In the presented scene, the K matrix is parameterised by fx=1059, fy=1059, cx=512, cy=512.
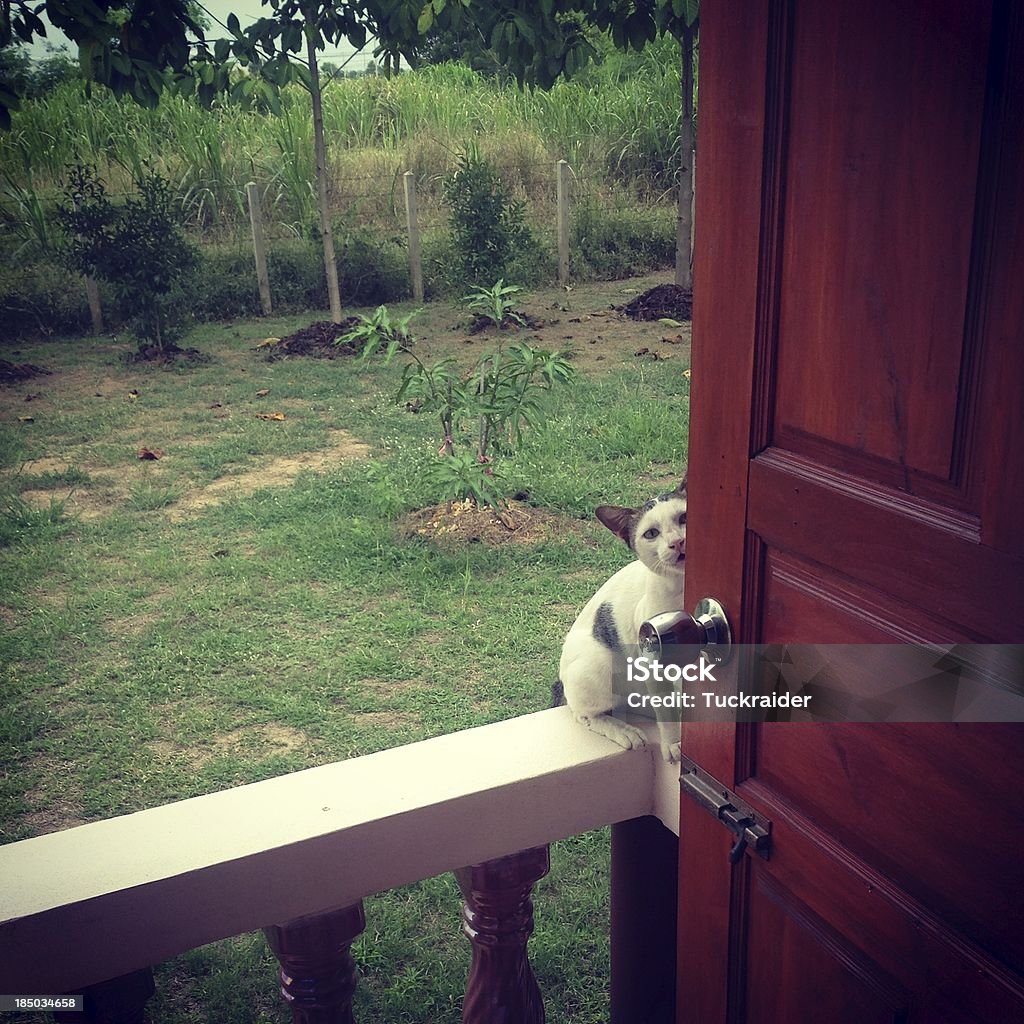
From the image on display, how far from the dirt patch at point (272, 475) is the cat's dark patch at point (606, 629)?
371cm

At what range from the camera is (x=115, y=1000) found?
1.21 meters

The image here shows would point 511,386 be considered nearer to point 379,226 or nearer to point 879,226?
point 879,226

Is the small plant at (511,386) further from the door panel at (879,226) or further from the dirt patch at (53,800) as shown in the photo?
the door panel at (879,226)

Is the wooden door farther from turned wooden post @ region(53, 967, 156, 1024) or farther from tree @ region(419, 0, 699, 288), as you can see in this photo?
tree @ region(419, 0, 699, 288)

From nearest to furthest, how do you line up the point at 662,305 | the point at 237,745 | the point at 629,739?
the point at 629,739 < the point at 237,745 < the point at 662,305

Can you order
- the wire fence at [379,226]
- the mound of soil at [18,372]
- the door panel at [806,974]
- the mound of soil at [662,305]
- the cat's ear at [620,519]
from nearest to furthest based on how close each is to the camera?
the door panel at [806,974]
the cat's ear at [620,519]
the mound of soil at [18,372]
the mound of soil at [662,305]
the wire fence at [379,226]

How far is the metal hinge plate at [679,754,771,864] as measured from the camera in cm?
124

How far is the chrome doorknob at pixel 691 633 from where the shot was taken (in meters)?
1.24

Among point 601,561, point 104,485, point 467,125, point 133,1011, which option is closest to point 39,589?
point 104,485

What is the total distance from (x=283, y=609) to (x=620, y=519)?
7.98 ft

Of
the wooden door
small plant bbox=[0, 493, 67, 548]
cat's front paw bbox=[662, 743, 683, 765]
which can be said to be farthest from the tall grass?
the wooden door

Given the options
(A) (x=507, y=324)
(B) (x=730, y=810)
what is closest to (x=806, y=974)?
(B) (x=730, y=810)

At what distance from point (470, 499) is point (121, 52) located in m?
2.74

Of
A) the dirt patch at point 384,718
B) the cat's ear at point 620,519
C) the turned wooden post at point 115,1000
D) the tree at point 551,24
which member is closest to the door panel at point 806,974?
the turned wooden post at point 115,1000
